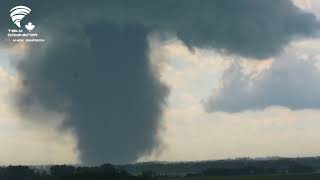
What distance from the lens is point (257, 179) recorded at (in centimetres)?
11825

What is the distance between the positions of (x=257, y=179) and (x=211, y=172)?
45.2 metres

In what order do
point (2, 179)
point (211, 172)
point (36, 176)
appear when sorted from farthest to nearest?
point (211, 172) → point (36, 176) → point (2, 179)

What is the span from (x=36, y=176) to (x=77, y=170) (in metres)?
9.28

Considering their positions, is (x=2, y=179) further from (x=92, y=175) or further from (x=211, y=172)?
(x=211, y=172)

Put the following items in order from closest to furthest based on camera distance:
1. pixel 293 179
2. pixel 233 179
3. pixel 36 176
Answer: pixel 36 176
pixel 293 179
pixel 233 179

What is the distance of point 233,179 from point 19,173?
141 feet

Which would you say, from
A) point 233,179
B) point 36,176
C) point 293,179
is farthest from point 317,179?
point 36,176

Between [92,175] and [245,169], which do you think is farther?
[245,169]

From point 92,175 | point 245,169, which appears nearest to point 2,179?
point 92,175

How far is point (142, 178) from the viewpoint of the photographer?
10569cm

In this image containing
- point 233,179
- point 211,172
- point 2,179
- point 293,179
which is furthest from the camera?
point 211,172

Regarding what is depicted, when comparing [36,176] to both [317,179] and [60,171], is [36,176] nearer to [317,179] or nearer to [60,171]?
[60,171]

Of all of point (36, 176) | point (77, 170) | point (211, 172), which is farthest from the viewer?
point (211, 172)

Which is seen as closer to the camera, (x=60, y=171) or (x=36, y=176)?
(x=36, y=176)
